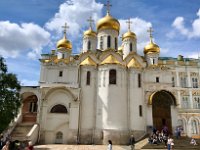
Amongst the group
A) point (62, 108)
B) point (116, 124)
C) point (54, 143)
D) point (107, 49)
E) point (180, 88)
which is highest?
point (107, 49)

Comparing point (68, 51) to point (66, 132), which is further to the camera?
point (68, 51)

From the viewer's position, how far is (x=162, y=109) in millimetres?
25797

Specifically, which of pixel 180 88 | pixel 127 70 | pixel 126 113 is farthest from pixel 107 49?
pixel 180 88

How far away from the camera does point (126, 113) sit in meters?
24.9

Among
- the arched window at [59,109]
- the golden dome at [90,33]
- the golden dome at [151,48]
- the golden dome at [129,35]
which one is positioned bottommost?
the arched window at [59,109]

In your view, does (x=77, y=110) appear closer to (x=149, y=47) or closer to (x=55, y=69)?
(x=55, y=69)

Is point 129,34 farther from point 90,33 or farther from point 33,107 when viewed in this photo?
point 33,107

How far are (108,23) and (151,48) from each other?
626 cm

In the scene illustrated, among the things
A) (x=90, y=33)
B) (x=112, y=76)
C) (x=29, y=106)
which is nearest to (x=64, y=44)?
(x=90, y=33)

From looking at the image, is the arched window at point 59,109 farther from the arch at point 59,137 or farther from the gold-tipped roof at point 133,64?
the gold-tipped roof at point 133,64

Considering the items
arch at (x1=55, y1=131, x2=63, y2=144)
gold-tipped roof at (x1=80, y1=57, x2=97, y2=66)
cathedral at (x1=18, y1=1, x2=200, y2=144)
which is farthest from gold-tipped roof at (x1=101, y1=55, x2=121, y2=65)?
arch at (x1=55, y1=131, x2=63, y2=144)

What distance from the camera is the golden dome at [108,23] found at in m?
28.8

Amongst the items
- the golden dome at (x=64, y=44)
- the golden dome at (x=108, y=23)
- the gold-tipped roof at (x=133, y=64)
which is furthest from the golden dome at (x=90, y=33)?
the gold-tipped roof at (x=133, y=64)

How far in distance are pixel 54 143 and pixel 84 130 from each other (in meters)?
3.39
